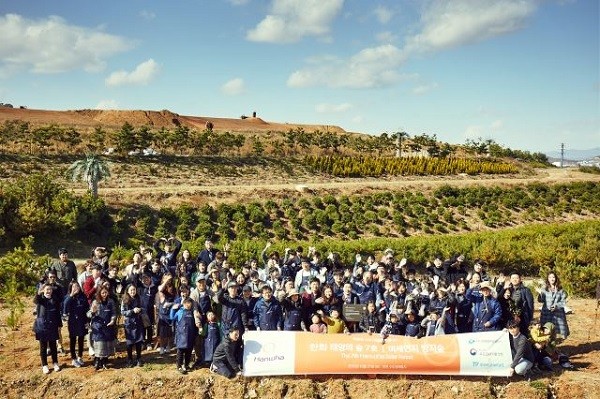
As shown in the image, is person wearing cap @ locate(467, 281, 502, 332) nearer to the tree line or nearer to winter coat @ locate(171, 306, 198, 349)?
winter coat @ locate(171, 306, 198, 349)

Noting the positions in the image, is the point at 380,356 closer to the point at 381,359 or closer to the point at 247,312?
the point at 381,359

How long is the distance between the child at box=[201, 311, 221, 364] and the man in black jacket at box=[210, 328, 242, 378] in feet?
0.50

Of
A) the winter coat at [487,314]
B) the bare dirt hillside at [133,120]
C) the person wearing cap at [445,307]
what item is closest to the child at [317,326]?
the person wearing cap at [445,307]

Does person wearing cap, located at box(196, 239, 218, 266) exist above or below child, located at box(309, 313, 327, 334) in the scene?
above

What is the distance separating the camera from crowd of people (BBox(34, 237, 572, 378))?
8570 mm

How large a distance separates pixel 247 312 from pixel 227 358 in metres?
0.90

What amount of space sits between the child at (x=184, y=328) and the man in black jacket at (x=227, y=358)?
528mm

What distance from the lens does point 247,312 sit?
29.3 feet

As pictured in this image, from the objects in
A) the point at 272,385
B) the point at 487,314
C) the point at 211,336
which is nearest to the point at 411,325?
the point at 487,314

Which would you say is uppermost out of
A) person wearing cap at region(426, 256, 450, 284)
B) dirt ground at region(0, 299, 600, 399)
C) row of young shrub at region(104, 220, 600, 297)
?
person wearing cap at region(426, 256, 450, 284)

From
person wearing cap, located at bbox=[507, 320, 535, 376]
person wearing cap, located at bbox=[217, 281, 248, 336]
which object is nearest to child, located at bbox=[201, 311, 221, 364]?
person wearing cap, located at bbox=[217, 281, 248, 336]

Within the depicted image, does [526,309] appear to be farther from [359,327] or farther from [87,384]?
[87,384]

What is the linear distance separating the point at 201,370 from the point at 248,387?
1.01 m

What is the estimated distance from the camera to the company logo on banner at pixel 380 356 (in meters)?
8.55
